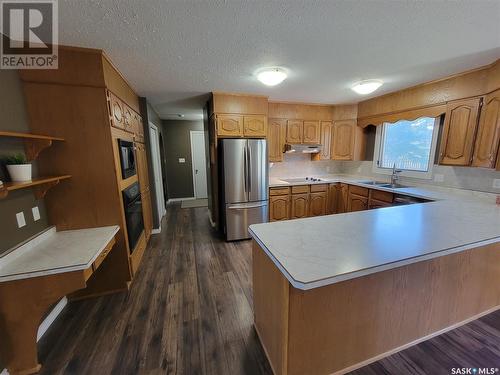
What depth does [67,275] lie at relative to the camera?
141 centimetres

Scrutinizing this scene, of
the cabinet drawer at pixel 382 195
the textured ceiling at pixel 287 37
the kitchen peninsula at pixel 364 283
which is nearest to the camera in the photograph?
the kitchen peninsula at pixel 364 283

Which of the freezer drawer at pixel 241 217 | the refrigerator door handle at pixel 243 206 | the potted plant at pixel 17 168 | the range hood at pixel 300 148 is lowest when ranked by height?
the freezer drawer at pixel 241 217

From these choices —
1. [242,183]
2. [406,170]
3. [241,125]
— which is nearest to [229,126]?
[241,125]

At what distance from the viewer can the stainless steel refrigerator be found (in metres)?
3.25

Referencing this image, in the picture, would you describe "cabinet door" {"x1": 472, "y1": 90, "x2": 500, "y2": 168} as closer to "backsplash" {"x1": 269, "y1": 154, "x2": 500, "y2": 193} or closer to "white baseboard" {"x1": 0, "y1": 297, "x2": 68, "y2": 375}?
"backsplash" {"x1": 269, "y1": 154, "x2": 500, "y2": 193}

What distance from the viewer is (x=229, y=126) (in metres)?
3.32

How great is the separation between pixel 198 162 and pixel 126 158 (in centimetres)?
384

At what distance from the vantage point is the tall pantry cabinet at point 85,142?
1790 mm

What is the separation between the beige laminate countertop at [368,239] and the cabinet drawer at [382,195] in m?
1.06

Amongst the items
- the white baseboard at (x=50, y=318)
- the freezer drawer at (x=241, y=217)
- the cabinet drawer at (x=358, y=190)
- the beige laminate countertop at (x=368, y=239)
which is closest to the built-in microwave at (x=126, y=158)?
the white baseboard at (x=50, y=318)

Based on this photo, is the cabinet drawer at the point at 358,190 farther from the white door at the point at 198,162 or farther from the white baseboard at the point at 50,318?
the white baseboard at the point at 50,318

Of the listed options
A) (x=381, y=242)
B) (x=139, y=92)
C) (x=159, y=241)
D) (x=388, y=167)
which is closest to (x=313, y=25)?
(x=381, y=242)

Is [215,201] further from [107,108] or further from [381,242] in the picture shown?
[381,242]

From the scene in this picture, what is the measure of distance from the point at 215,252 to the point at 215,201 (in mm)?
1029
